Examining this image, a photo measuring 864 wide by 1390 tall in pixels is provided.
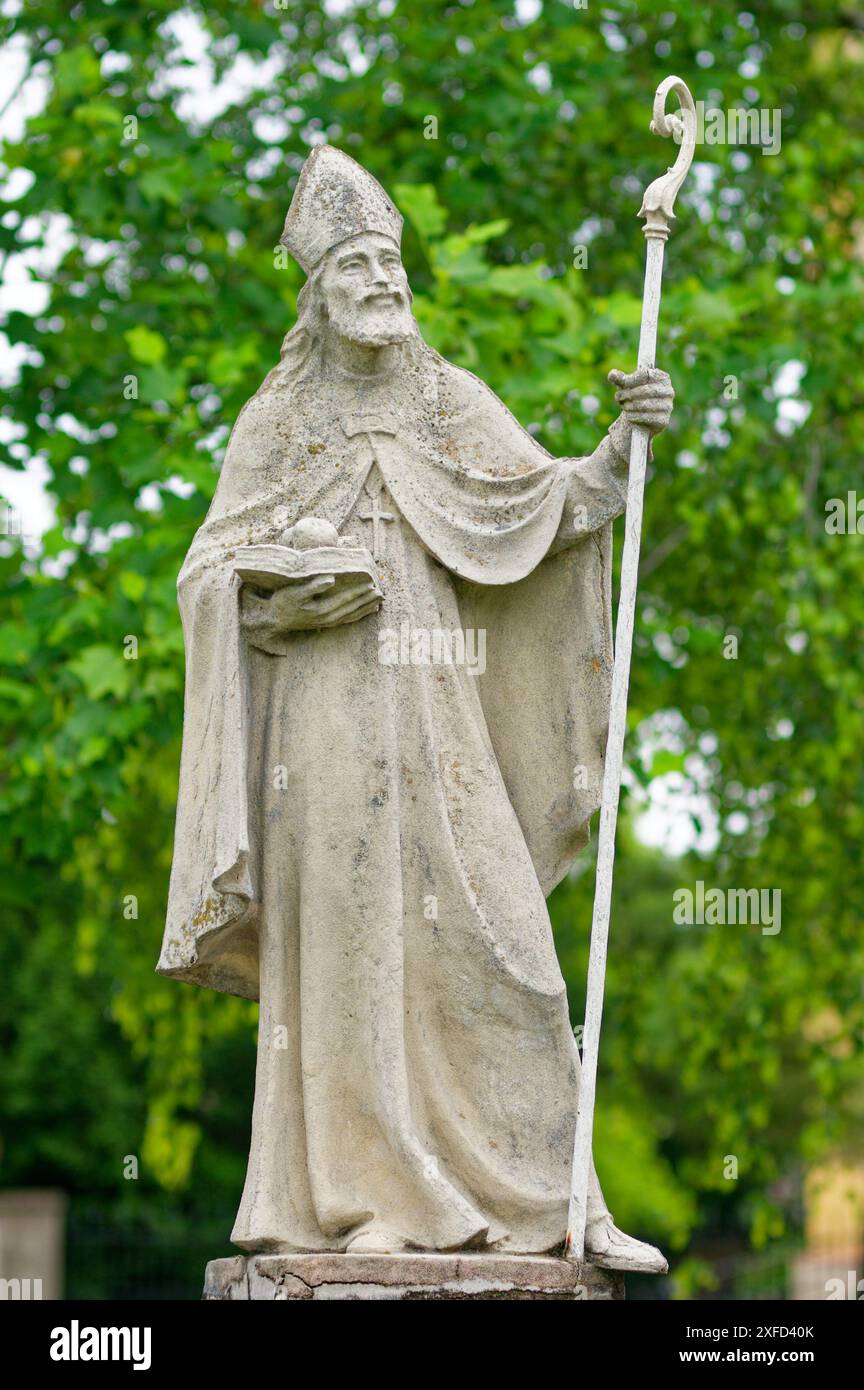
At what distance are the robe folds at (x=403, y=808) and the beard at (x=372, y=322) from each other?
7.3 inches

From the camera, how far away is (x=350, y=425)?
8.47 m

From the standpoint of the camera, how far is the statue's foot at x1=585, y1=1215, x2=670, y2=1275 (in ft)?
25.4

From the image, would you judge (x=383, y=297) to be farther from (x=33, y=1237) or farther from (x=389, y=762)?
(x=33, y=1237)

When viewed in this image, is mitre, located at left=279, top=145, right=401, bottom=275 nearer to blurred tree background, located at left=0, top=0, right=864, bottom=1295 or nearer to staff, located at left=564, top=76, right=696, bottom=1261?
staff, located at left=564, top=76, right=696, bottom=1261

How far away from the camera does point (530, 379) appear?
14.1 meters

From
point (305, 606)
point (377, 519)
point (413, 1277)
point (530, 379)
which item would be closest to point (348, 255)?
point (377, 519)

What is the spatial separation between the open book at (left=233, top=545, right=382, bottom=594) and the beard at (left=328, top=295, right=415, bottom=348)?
0.70 meters

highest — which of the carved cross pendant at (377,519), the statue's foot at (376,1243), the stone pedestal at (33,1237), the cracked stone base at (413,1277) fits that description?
the carved cross pendant at (377,519)

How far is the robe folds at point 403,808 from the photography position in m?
7.88

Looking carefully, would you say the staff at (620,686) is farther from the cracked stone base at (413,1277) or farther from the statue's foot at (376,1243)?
the statue's foot at (376,1243)

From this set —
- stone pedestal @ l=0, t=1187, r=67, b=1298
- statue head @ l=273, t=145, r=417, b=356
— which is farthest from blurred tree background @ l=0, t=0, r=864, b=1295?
stone pedestal @ l=0, t=1187, r=67, b=1298

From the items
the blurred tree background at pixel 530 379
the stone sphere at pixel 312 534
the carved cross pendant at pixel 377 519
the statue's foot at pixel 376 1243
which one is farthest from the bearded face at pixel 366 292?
the blurred tree background at pixel 530 379

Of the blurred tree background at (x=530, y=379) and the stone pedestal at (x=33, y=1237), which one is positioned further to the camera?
the stone pedestal at (x=33, y=1237)

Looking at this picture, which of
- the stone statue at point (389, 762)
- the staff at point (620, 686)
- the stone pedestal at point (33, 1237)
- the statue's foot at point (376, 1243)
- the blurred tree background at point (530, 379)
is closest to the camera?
the statue's foot at point (376, 1243)
